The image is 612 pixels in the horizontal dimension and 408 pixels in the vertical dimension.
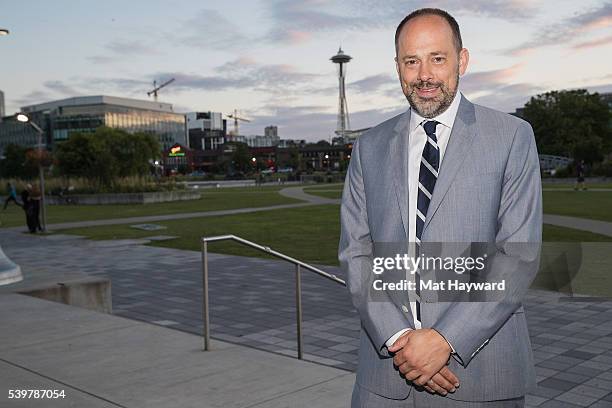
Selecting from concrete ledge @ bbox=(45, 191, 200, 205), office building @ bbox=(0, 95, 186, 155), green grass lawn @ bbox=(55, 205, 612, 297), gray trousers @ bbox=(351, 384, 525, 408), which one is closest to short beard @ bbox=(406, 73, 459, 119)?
gray trousers @ bbox=(351, 384, 525, 408)

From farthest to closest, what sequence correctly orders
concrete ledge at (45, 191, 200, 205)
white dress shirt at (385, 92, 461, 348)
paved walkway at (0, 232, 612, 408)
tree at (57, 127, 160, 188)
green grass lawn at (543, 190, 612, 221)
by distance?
tree at (57, 127, 160, 188), concrete ledge at (45, 191, 200, 205), green grass lawn at (543, 190, 612, 221), paved walkway at (0, 232, 612, 408), white dress shirt at (385, 92, 461, 348)

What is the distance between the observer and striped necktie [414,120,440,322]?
6.95 feet

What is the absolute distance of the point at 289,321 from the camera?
7504 millimetres

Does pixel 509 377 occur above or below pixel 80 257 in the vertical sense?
above

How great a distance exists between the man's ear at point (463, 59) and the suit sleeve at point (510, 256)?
12.6 inches

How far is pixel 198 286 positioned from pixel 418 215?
26.9 ft

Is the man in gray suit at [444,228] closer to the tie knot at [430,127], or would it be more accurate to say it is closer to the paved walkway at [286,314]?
the tie knot at [430,127]

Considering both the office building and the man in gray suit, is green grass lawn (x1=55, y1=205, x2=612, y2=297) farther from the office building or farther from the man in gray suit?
the office building

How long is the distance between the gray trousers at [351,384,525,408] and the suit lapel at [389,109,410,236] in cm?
58

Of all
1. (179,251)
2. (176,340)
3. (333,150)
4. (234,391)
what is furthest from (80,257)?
(333,150)

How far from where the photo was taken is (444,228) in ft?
6.75

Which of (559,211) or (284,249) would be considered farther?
(559,211)

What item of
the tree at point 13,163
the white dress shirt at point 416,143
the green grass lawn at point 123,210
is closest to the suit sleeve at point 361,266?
Answer: the white dress shirt at point 416,143

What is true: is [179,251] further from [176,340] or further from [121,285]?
[176,340]
